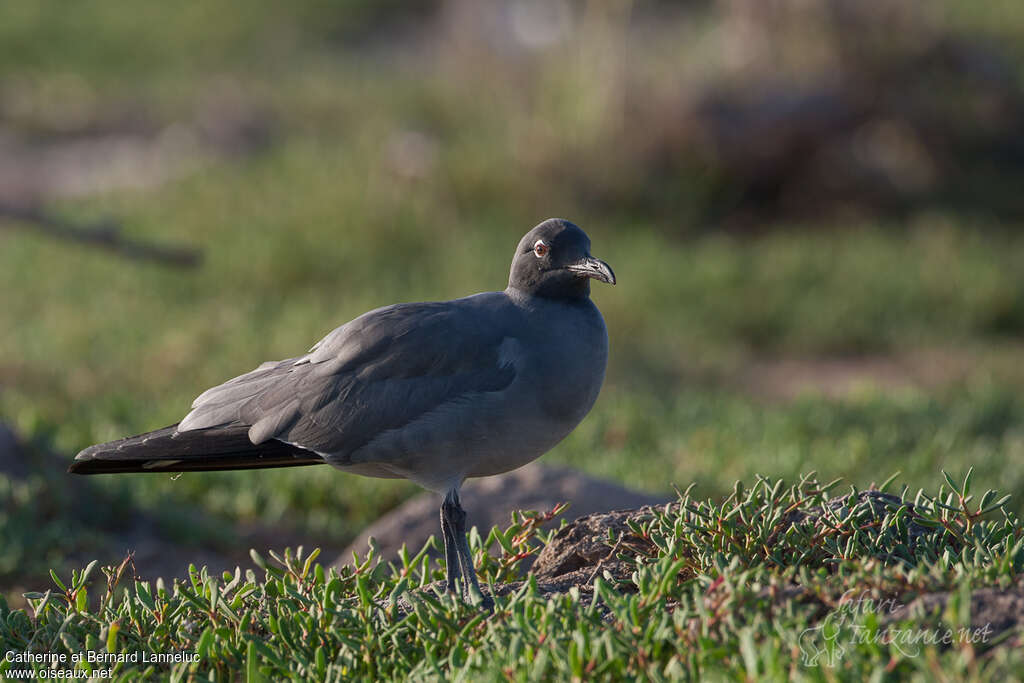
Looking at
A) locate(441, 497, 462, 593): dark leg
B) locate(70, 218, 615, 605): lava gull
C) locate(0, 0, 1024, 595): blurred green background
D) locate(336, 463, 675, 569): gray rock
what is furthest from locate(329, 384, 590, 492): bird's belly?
locate(0, 0, 1024, 595): blurred green background

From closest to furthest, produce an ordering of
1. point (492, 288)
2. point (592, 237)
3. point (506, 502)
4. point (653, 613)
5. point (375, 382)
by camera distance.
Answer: point (653, 613) → point (375, 382) → point (506, 502) → point (492, 288) → point (592, 237)

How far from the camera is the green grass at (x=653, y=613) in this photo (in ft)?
8.14

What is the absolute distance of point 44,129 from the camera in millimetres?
14281

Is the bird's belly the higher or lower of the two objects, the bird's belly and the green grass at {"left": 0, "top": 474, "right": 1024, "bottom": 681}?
the higher

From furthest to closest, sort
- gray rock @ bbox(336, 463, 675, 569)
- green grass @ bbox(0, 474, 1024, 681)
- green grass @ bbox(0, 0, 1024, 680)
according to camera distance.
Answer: gray rock @ bbox(336, 463, 675, 569) < green grass @ bbox(0, 0, 1024, 680) < green grass @ bbox(0, 474, 1024, 681)

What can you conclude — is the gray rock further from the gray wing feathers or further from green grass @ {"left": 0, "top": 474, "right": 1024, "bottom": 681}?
the gray wing feathers

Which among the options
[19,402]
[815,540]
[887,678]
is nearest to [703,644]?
[887,678]

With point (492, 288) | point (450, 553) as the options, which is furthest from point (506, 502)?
point (492, 288)

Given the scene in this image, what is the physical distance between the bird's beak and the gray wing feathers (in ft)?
0.90

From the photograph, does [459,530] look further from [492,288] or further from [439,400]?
[492,288]

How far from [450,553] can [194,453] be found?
0.75m

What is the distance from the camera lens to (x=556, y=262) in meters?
3.20

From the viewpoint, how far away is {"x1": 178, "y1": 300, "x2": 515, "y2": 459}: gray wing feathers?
3098 mm

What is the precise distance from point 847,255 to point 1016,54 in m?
6.19
